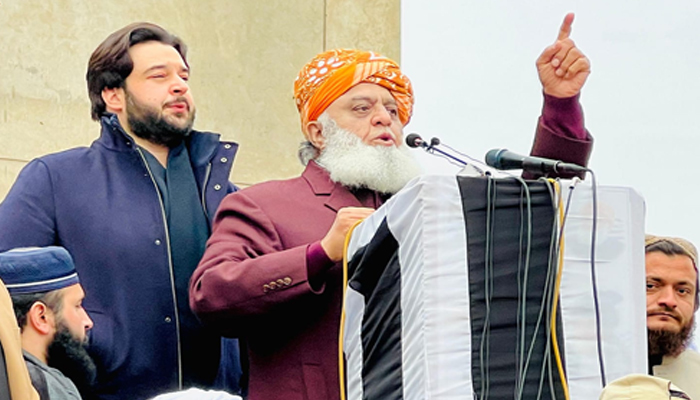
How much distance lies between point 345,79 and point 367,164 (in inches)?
14.3

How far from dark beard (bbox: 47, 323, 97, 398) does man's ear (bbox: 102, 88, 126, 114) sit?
3.38 feet

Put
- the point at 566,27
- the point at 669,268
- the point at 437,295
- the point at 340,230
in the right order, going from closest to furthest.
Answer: the point at 437,295 → the point at 340,230 → the point at 566,27 → the point at 669,268

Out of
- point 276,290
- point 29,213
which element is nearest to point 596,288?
point 276,290

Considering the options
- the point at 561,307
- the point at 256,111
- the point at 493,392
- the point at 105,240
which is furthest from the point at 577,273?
the point at 256,111

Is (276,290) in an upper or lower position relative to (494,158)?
lower

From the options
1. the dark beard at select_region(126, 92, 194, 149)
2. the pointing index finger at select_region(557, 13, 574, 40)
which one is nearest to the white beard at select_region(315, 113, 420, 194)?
the dark beard at select_region(126, 92, 194, 149)

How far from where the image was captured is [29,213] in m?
5.41

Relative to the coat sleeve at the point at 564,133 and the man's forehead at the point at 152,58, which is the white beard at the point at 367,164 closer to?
the coat sleeve at the point at 564,133

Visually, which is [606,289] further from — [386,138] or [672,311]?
[386,138]

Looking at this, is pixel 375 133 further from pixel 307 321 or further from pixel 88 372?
pixel 88 372

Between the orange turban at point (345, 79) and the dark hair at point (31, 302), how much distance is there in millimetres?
1123

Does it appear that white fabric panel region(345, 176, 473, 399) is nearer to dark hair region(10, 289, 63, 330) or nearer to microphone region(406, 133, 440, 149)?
microphone region(406, 133, 440, 149)

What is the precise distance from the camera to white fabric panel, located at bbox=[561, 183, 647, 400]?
416 cm

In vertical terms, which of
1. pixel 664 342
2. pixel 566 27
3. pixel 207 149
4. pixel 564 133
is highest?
pixel 566 27
